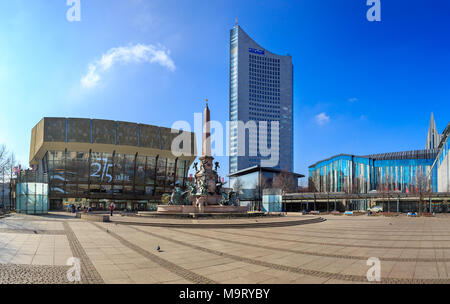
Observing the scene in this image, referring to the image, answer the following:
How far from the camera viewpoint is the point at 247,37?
184500mm

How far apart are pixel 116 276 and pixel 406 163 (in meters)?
116

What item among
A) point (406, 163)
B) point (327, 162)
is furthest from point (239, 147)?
point (406, 163)

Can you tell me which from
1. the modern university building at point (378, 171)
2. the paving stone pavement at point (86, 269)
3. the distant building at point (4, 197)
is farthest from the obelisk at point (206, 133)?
the modern university building at point (378, 171)

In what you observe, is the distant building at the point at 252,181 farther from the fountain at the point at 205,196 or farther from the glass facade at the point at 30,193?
the glass facade at the point at 30,193

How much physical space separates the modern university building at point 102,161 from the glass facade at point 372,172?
5830 centimetres

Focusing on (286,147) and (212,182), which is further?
(286,147)

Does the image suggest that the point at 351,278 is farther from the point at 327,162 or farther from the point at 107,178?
the point at 327,162

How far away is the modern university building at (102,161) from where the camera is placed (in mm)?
67812

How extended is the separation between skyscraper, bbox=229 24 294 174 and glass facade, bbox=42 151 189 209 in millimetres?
95529

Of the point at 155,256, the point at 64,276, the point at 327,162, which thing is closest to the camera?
the point at 64,276

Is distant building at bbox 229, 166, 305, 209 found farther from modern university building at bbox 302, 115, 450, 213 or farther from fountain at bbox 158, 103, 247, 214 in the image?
fountain at bbox 158, 103, 247, 214

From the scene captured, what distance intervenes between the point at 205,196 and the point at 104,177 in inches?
1986
